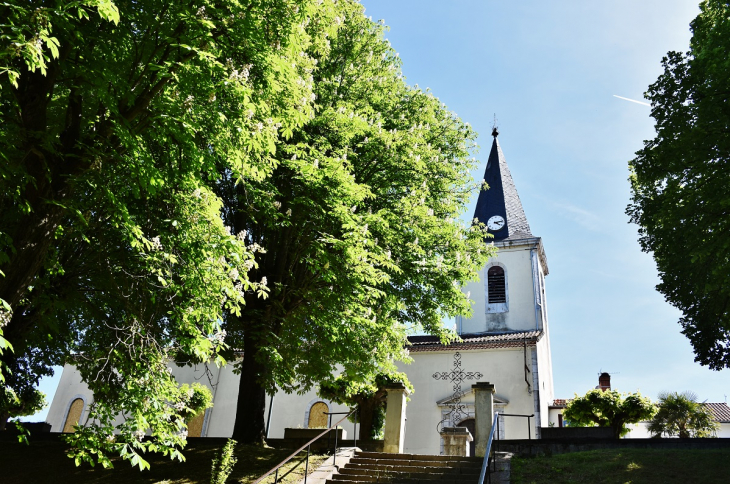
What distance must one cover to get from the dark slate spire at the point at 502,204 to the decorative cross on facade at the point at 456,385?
23.9 feet

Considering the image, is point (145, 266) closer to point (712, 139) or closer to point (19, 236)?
point (19, 236)

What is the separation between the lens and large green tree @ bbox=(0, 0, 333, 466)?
21.5ft

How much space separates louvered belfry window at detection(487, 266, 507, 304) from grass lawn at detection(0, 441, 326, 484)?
15540 millimetres

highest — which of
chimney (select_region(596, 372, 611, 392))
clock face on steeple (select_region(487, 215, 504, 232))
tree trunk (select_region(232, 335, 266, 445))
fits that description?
clock face on steeple (select_region(487, 215, 504, 232))

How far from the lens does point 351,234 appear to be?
32.2ft

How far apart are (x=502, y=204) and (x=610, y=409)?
13315 millimetres

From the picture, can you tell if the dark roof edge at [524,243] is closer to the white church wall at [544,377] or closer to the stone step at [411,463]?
the white church wall at [544,377]

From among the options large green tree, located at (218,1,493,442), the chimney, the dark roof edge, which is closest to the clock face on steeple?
the dark roof edge

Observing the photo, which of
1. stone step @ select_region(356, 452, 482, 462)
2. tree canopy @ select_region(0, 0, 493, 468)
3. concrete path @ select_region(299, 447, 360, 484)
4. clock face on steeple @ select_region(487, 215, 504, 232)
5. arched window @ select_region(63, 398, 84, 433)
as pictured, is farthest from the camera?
arched window @ select_region(63, 398, 84, 433)

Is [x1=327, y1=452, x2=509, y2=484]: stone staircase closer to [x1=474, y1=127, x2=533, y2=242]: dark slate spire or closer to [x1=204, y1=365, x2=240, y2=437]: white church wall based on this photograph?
[x1=204, y1=365, x2=240, y2=437]: white church wall

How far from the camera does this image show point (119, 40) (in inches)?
280

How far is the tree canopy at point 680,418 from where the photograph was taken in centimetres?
1962

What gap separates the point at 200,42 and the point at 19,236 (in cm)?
316

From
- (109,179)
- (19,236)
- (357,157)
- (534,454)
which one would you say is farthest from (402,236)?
(19,236)
